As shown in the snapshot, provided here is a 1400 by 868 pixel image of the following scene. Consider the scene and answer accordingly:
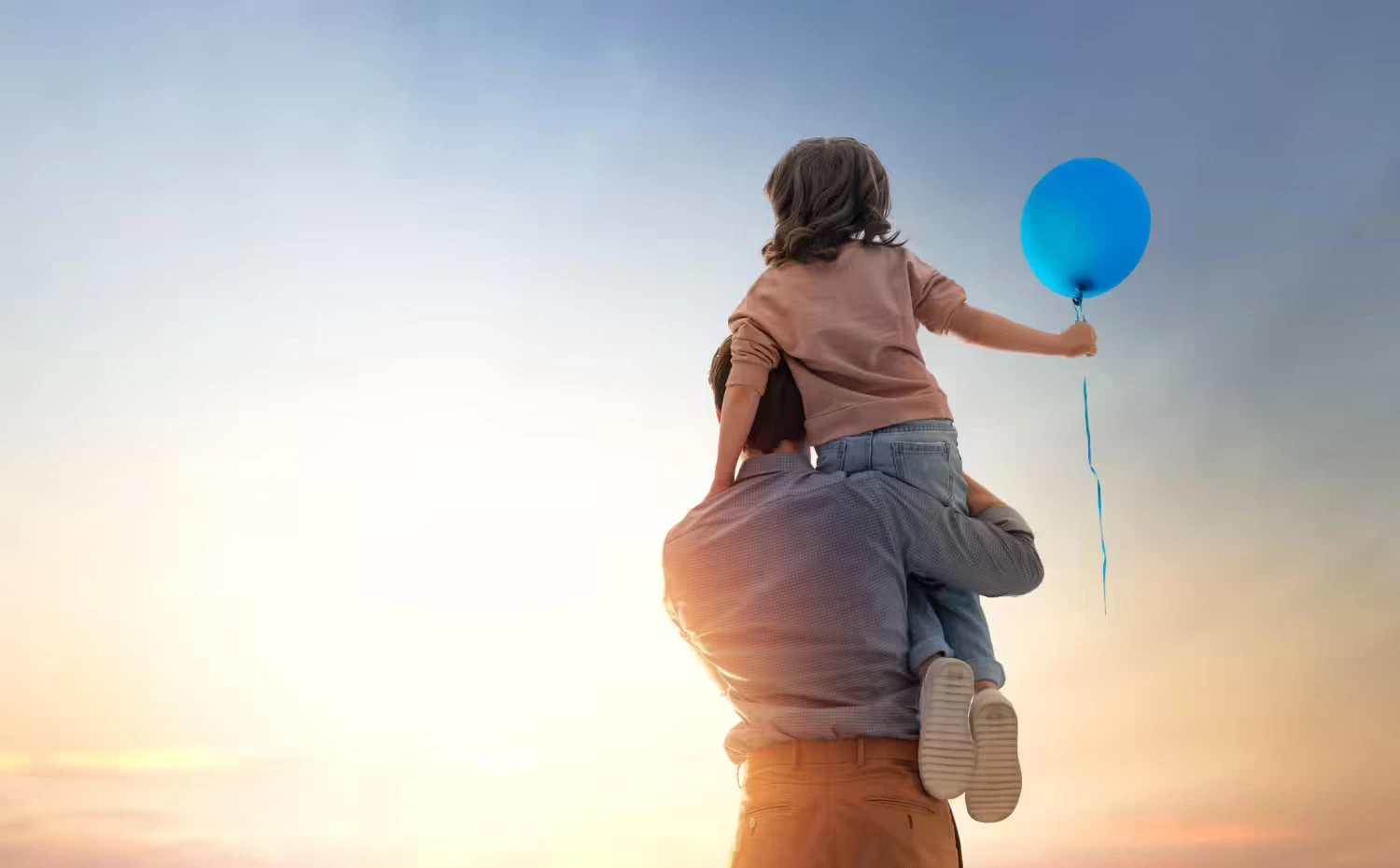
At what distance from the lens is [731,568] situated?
2.16 m

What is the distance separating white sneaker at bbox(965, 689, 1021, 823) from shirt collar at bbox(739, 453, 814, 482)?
56 centimetres

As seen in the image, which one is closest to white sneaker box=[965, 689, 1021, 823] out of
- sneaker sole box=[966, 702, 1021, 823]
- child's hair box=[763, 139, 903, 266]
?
sneaker sole box=[966, 702, 1021, 823]

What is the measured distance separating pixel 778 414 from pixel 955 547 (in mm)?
464

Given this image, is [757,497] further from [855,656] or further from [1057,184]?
[1057,184]

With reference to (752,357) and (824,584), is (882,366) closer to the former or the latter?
(752,357)

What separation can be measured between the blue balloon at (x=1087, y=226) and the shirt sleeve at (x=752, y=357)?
3.04ft

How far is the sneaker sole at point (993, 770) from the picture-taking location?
2.08 m

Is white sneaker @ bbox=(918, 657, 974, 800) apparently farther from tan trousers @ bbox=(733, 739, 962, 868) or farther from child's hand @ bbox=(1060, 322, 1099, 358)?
child's hand @ bbox=(1060, 322, 1099, 358)

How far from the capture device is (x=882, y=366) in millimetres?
2305

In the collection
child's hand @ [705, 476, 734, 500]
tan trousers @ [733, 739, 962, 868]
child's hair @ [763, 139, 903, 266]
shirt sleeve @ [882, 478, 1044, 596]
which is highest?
child's hair @ [763, 139, 903, 266]

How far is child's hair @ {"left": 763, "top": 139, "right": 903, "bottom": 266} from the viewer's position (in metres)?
2.41

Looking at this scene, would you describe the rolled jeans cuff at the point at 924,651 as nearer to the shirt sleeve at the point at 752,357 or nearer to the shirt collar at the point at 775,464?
the shirt collar at the point at 775,464

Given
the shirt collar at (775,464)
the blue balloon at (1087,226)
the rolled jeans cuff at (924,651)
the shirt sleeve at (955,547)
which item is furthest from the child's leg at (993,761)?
the blue balloon at (1087,226)

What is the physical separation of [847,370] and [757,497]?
32 cm
